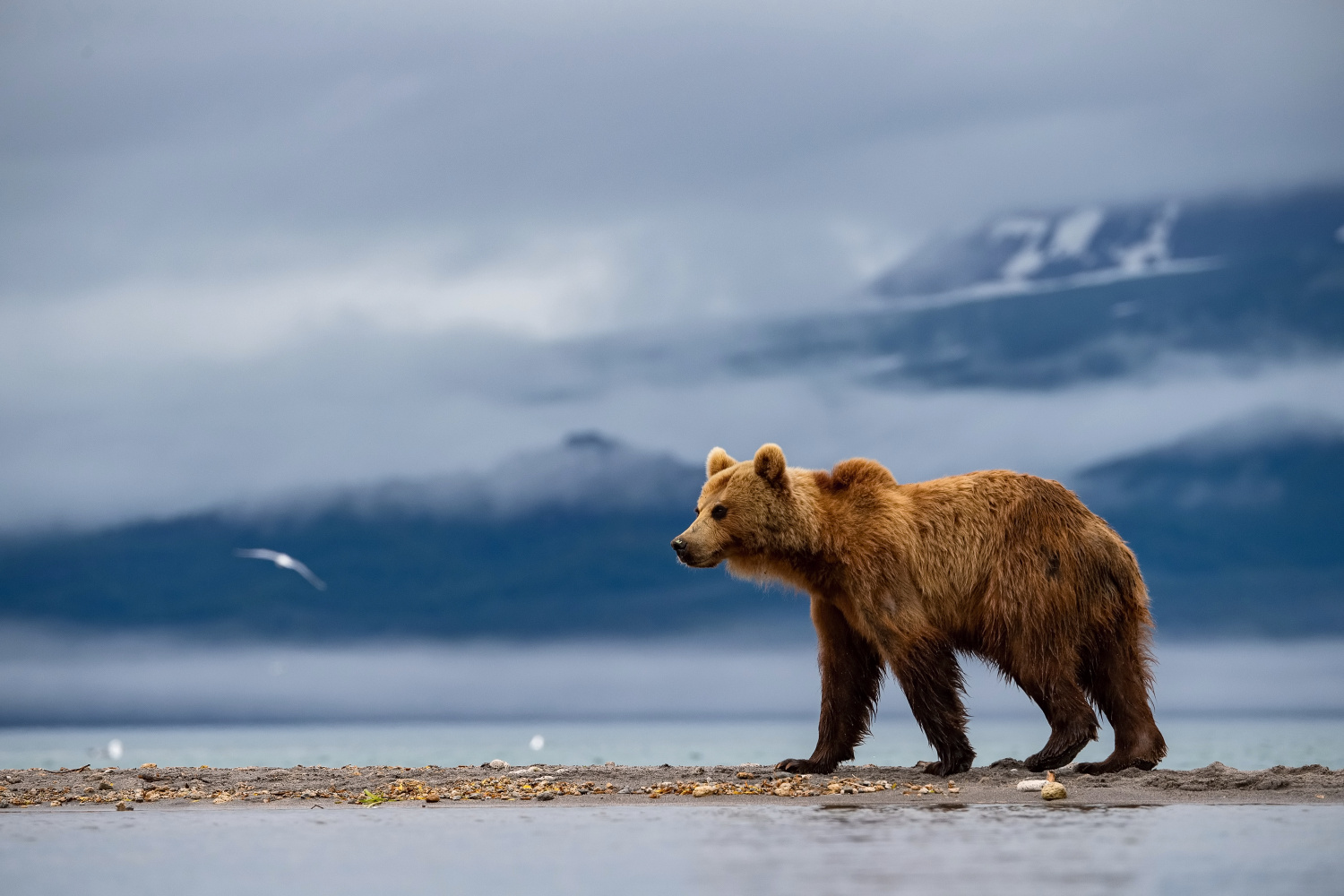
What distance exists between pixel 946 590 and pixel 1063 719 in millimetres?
1548

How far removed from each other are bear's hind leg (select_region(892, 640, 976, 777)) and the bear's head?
57.5 inches

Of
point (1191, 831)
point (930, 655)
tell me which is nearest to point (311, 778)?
point (930, 655)

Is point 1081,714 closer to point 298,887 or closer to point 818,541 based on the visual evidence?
point 818,541

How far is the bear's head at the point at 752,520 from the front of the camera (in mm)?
13789

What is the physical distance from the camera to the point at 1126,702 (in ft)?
45.1

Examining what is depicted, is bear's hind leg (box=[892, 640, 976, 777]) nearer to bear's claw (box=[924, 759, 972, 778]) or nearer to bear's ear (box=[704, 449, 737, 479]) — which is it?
bear's claw (box=[924, 759, 972, 778])

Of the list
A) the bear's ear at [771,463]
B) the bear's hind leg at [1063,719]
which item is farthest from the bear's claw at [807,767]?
the bear's ear at [771,463]

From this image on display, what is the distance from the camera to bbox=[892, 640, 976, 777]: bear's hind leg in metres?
13.3

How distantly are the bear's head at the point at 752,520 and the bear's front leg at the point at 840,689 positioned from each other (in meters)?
0.87

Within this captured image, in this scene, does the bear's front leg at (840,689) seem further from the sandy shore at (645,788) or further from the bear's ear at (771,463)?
the bear's ear at (771,463)

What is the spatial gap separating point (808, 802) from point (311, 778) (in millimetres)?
5641

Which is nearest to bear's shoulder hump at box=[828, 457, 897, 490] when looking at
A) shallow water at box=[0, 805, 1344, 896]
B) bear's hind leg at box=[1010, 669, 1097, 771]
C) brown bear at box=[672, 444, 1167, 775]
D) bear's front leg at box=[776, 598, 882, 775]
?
brown bear at box=[672, 444, 1167, 775]

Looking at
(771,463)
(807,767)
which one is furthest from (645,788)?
(771,463)

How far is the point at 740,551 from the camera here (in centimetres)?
1409
